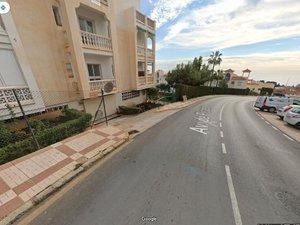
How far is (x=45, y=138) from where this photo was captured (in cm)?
681

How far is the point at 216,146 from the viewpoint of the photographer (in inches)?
303

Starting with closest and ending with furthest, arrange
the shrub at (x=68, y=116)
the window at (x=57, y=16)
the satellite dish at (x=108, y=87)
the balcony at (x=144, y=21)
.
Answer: the shrub at (x=68, y=116), the window at (x=57, y=16), the satellite dish at (x=108, y=87), the balcony at (x=144, y=21)

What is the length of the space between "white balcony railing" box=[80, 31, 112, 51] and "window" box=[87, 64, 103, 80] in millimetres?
1739

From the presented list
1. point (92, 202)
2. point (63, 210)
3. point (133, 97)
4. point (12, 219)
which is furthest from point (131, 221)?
point (133, 97)

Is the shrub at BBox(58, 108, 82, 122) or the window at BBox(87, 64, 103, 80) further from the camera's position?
the window at BBox(87, 64, 103, 80)

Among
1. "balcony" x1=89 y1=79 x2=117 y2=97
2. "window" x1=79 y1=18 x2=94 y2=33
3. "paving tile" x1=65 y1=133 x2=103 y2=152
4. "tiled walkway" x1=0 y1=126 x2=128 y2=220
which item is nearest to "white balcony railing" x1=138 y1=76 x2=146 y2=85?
"balcony" x1=89 y1=79 x2=117 y2=97

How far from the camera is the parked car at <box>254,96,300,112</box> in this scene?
62.7 ft

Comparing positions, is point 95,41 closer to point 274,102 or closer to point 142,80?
point 142,80

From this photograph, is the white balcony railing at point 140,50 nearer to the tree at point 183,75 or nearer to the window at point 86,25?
the window at point 86,25

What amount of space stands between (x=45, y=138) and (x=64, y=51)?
6082mm

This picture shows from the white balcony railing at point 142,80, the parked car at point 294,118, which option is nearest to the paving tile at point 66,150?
the white balcony railing at point 142,80

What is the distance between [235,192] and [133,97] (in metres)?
14.6

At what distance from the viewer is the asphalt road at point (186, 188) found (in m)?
3.51

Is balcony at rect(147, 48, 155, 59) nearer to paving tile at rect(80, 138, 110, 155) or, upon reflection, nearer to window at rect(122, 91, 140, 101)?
window at rect(122, 91, 140, 101)
